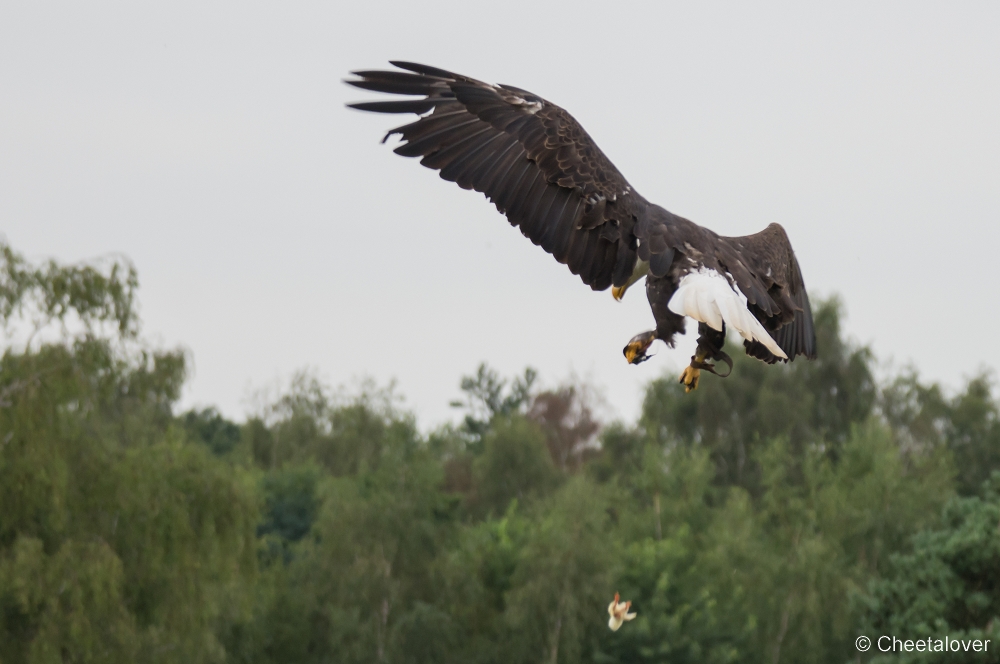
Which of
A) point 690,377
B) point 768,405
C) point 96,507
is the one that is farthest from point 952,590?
point 768,405

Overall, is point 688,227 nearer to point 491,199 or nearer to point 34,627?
point 491,199

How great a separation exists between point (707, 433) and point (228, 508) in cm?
3297

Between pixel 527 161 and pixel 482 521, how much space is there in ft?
121

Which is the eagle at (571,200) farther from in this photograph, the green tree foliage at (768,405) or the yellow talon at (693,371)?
the green tree foliage at (768,405)

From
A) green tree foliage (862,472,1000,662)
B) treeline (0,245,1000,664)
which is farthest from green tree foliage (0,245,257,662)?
green tree foliage (862,472,1000,662)

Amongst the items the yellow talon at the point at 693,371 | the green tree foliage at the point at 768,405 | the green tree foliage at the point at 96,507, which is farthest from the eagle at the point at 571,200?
the green tree foliage at the point at 768,405

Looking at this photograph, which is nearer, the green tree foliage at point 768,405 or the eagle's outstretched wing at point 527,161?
the eagle's outstretched wing at point 527,161

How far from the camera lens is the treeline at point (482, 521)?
19031mm

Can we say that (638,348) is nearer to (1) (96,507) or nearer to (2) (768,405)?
(1) (96,507)

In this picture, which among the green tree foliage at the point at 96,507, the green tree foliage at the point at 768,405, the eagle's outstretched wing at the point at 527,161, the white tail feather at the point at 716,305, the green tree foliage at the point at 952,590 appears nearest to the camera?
the white tail feather at the point at 716,305

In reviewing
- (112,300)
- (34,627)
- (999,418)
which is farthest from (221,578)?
(999,418)

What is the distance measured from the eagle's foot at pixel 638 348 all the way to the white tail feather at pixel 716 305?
0.92 ft

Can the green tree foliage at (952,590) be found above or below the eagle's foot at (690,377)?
above

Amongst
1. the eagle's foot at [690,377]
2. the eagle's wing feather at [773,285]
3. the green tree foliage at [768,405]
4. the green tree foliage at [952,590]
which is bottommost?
the eagle's foot at [690,377]
